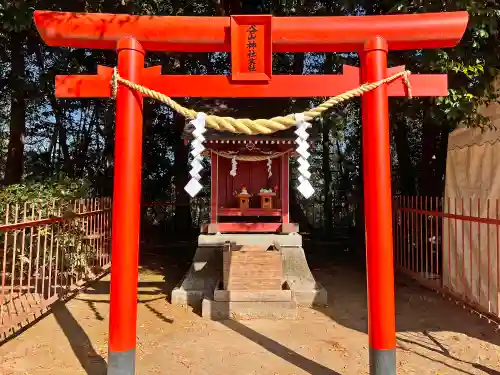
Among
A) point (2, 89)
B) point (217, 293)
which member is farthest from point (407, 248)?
point (2, 89)

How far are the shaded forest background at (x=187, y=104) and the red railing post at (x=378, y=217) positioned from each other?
2.34 m

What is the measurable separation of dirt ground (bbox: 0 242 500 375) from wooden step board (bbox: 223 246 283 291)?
61 cm

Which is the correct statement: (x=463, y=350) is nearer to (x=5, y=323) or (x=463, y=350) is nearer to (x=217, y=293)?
(x=217, y=293)

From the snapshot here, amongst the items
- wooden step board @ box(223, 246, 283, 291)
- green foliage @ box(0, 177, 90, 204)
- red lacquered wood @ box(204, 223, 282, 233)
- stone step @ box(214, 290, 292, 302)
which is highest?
green foliage @ box(0, 177, 90, 204)

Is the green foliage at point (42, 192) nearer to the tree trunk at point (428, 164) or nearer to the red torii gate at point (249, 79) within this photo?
the red torii gate at point (249, 79)

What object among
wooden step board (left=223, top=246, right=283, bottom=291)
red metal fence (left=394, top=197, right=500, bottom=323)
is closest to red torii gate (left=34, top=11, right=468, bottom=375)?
red metal fence (left=394, top=197, right=500, bottom=323)

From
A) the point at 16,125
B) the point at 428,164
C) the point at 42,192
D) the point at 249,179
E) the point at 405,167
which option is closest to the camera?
the point at 42,192

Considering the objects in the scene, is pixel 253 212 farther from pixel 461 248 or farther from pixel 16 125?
pixel 16 125

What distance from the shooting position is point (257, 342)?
488cm

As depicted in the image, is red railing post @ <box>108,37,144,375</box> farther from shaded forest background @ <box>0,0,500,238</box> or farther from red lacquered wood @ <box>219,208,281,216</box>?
red lacquered wood @ <box>219,208,281,216</box>

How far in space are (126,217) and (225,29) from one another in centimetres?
199

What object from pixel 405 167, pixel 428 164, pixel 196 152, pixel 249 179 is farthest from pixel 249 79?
pixel 405 167

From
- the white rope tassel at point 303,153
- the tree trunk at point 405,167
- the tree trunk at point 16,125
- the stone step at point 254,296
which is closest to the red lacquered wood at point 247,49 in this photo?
the white rope tassel at point 303,153

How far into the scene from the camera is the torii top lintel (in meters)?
3.71
